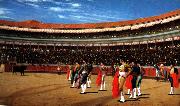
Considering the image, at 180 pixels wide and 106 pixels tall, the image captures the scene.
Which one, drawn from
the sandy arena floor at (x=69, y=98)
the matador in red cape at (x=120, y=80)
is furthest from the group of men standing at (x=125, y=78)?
the sandy arena floor at (x=69, y=98)

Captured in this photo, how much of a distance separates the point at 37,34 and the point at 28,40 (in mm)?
1987

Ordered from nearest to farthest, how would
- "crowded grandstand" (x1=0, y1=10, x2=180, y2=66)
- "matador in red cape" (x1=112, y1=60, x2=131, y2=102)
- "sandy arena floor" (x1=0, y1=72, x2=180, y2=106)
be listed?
"sandy arena floor" (x1=0, y1=72, x2=180, y2=106) → "matador in red cape" (x1=112, y1=60, x2=131, y2=102) → "crowded grandstand" (x1=0, y1=10, x2=180, y2=66)

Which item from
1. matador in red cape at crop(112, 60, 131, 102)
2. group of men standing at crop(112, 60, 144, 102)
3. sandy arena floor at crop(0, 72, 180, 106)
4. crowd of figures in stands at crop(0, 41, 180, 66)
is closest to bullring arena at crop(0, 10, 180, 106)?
crowd of figures in stands at crop(0, 41, 180, 66)

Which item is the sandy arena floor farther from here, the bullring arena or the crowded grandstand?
the crowded grandstand

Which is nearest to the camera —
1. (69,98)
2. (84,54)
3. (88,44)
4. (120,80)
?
(120,80)

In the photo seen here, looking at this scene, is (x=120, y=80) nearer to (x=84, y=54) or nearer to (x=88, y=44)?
(x=84, y=54)

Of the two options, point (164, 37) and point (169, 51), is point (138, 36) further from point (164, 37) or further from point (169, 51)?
point (169, 51)

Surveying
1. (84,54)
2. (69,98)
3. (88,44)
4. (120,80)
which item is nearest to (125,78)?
(120,80)

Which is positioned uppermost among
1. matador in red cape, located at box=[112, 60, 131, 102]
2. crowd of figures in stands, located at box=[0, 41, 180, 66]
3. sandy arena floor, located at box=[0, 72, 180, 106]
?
crowd of figures in stands, located at box=[0, 41, 180, 66]

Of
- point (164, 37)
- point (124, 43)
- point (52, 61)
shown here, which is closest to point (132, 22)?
point (124, 43)

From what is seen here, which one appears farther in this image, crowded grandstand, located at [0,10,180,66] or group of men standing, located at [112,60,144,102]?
crowded grandstand, located at [0,10,180,66]

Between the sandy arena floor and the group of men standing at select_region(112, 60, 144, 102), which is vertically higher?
the group of men standing at select_region(112, 60, 144, 102)

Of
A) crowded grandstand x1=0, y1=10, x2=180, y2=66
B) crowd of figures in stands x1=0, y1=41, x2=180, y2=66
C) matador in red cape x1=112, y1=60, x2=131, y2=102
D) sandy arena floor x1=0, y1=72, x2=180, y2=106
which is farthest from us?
crowd of figures in stands x1=0, y1=41, x2=180, y2=66

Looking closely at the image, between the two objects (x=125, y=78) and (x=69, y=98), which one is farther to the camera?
(x=69, y=98)
